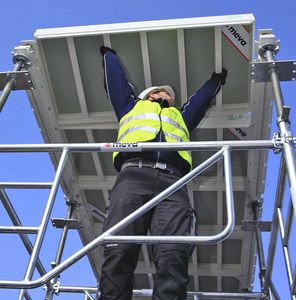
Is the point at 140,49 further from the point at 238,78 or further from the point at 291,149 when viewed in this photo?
the point at 291,149

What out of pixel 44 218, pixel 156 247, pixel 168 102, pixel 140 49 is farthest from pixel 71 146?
pixel 140 49

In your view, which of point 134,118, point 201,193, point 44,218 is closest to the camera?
point 44,218

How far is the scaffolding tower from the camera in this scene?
4.27 meters

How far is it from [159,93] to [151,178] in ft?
3.88

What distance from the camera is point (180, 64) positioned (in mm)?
4754

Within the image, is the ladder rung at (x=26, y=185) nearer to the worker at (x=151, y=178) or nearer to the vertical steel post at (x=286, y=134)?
the worker at (x=151, y=178)

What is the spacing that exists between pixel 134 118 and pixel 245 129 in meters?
1.35

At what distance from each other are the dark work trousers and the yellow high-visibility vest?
304mm

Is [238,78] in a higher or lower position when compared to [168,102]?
higher

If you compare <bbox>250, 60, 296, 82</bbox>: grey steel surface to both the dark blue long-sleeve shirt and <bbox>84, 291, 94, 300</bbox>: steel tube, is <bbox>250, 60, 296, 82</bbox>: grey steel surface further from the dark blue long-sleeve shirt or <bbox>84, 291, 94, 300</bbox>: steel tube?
<bbox>84, 291, 94, 300</bbox>: steel tube

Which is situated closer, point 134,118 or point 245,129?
point 134,118

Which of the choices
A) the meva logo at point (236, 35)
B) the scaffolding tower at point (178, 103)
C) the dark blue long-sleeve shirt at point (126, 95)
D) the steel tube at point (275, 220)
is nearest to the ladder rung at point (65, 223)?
the scaffolding tower at point (178, 103)

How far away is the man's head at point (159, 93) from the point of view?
4605 mm

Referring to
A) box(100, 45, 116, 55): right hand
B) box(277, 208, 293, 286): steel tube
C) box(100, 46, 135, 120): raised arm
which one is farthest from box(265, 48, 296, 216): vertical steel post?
box(100, 45, 116, 55): right hand
